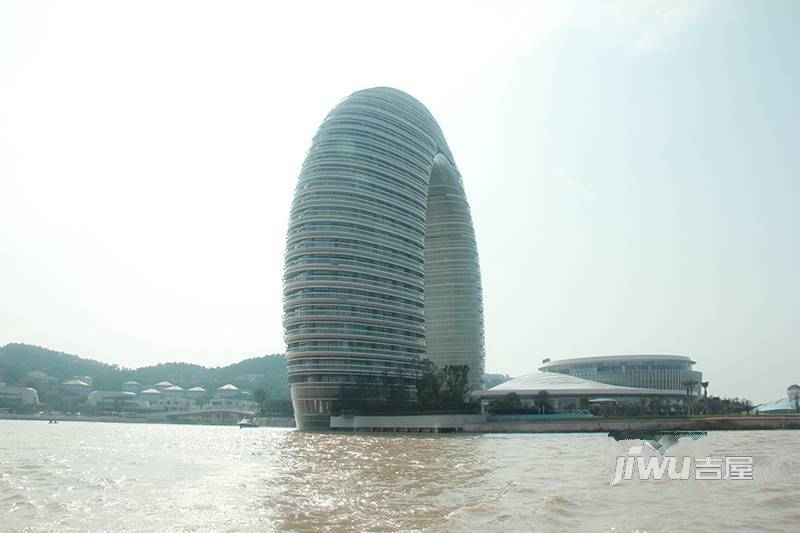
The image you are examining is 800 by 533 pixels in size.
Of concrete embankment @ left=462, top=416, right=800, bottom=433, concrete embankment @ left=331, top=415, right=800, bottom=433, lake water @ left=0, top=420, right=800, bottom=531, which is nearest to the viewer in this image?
lake water @ left=0, top=420, right=800, bottom=531

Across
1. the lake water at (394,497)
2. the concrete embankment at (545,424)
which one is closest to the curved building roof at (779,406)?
the concrete embankment at (545,424)

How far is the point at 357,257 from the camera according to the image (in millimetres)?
138375

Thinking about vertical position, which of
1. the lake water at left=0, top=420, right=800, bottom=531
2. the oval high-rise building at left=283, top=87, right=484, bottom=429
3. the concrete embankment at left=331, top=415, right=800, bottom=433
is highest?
the oval high-rise building at left=283, top=87, right=484, bottom=429

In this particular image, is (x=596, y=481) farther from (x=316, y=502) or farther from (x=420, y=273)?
(x=420, y=273)

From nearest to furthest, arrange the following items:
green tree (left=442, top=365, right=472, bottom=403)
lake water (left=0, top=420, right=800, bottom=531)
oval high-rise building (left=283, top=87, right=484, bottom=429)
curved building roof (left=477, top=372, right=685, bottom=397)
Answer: lake water (left=0, top=420, right=800, bottom=531)
green tree (left=442, top=365, right=472, bottom=403)
oval high-rise building (left=283, top=87, right=484, bottom=429)
curved building roof (left=477, top=372, right=685, bottom=397)

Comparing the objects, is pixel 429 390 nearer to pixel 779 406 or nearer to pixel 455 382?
pixel 455 382

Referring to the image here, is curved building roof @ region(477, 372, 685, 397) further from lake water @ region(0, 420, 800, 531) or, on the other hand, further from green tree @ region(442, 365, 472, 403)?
lake water @ region(0, 420, 800, 531)

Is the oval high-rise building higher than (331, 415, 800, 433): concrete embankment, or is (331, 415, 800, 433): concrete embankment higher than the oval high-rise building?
the oval high-rise building

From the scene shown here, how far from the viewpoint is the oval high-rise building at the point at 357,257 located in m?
133

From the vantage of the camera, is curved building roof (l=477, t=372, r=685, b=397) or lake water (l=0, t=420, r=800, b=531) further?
curved building roof (l=477, t=372, r=685, b=397)

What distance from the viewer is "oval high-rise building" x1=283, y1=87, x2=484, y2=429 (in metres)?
133

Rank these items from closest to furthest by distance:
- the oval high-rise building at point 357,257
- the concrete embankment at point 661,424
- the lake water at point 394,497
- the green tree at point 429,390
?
the lake water at point 394,497, the concrete embankment at point 661,424, the green tree at point 429,390, the oval high-rise building at point 357,257

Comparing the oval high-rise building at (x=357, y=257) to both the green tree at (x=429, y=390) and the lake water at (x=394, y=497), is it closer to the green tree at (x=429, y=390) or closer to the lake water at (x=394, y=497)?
the green tree at (x=429, y=390)

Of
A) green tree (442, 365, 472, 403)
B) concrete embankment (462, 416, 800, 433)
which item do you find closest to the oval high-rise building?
green tree (442, 365, 472, 403)
